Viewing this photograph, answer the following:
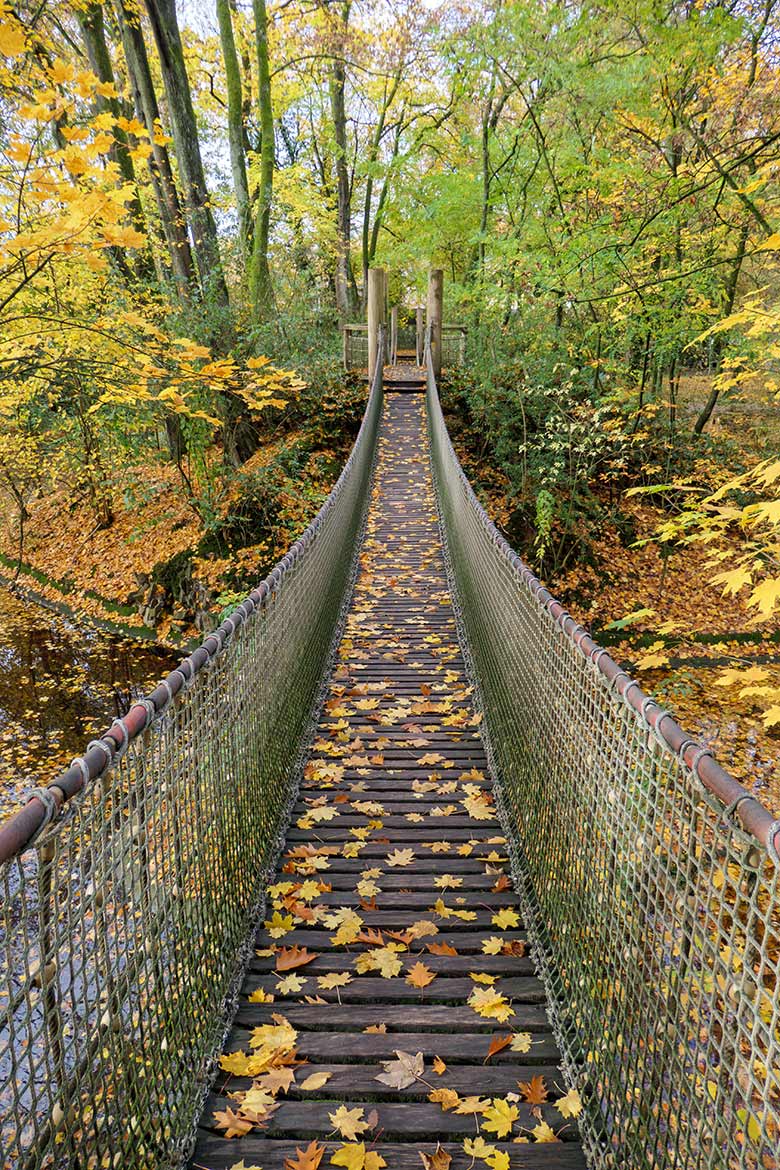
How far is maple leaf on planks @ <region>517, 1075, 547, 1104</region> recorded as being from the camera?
1.77 meters

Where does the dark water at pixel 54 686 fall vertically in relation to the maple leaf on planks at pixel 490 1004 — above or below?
below

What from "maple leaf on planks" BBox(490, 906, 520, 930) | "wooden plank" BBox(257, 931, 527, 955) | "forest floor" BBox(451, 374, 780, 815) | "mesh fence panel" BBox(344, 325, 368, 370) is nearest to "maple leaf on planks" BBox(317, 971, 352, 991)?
"wooden plank" BBox(257, 931, 527, 955)

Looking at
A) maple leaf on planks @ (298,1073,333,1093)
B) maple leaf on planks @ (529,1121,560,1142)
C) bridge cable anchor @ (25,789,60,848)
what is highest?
bridge cable anchor @ (25,789,60,848)

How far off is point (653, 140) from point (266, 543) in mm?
6890

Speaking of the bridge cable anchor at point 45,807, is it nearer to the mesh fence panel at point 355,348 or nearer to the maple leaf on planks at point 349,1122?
the maple leaf on planks at point 349,1122

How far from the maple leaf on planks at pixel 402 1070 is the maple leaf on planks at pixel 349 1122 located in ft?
0.34

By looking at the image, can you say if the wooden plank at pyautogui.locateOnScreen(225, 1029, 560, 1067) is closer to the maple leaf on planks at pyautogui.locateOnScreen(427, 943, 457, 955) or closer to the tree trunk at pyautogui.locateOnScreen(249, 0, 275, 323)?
the maple leaf on planks at pyautogui.locateOnScreen(427, 943, 457, 955)

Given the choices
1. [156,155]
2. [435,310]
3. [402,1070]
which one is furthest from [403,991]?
[435,310]

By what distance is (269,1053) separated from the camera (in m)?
1.90

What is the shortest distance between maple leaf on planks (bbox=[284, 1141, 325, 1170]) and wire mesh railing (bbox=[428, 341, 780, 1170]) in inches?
26.7

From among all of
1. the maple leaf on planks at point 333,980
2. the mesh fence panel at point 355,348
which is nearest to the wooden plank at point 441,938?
the maple leaf on planks at point 333,980

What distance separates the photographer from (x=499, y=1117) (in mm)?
1708

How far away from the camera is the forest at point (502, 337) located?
718 cm

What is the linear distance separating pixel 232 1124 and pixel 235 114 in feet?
39.1
